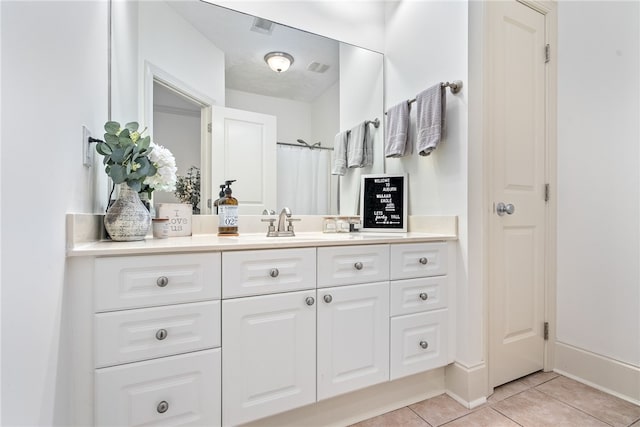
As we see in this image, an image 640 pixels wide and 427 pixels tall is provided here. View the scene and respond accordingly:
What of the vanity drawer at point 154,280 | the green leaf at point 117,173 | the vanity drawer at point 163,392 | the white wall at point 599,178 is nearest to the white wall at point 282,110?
the green leaf at point 117,173

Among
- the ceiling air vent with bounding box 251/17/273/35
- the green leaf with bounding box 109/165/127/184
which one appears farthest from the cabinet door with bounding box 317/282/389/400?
the ceiling air vent with bounding box 251/17/273/35

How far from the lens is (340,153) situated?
2070 millimetres

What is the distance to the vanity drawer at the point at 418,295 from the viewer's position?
57.1 inches

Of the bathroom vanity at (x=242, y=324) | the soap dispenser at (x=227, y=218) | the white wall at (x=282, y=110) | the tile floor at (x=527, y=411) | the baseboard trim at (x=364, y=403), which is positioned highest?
the white wall at (x=282, y=110)

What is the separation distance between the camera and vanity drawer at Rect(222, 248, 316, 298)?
3.66ft

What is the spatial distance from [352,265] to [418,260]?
378 mm

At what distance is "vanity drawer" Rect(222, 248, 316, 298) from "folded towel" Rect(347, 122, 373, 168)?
3.23 feet

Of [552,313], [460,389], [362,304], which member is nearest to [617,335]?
[552,313]

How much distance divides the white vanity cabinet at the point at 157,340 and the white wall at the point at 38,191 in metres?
0.10

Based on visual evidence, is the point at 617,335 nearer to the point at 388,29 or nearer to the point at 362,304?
the point at 362,304

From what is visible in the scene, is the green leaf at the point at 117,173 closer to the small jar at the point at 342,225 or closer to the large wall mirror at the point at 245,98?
the large wall mirror at the point at 245,98

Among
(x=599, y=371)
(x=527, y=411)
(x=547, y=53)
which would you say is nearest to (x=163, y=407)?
(x=527, y=411)

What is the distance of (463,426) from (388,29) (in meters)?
2.37

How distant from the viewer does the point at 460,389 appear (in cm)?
156
